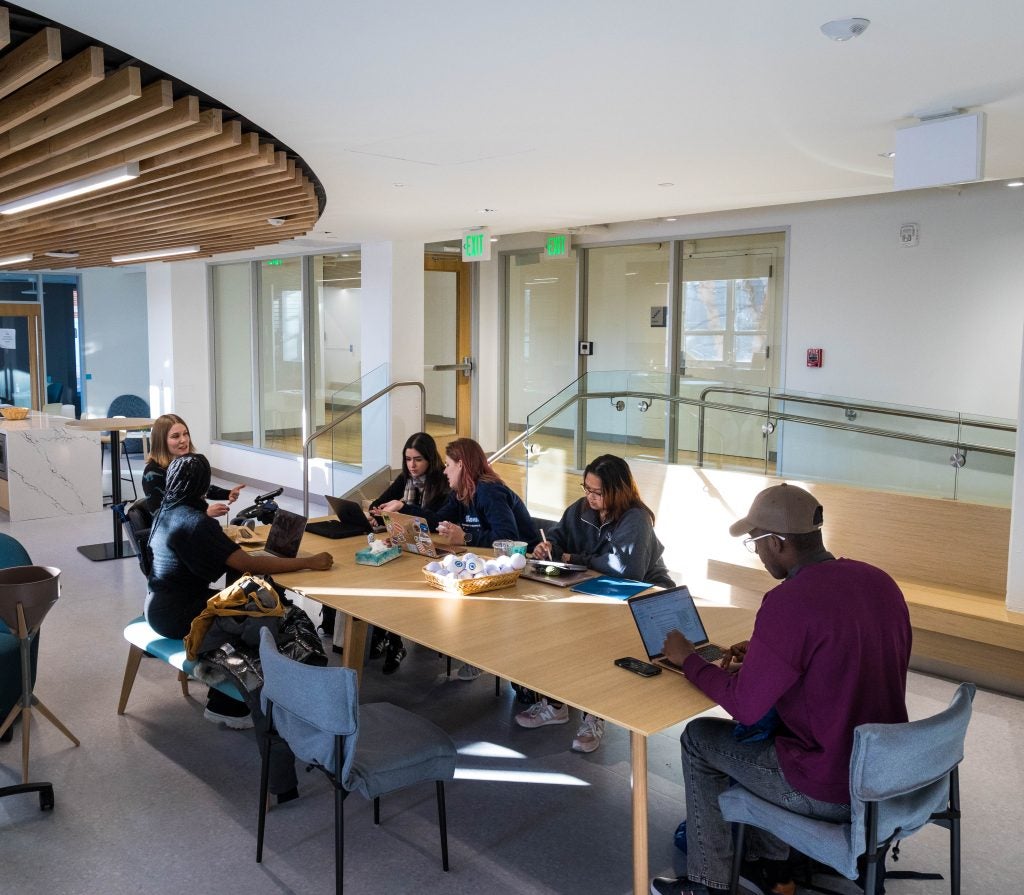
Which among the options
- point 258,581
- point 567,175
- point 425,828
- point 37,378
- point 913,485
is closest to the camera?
point 425,828

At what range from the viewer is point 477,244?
8531 mm

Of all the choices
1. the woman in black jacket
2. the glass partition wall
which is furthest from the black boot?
the glass partition wall

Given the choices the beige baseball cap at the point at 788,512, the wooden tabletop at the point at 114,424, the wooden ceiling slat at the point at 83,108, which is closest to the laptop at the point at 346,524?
the wooden ceiling slat at the point at 83,108

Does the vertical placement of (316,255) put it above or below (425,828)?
above

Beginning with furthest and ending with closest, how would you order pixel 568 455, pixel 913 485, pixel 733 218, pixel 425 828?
pixel 733 218, pixel 568 455, pixel 913 485, pixel 425 828

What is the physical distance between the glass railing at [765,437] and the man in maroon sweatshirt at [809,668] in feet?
10.9

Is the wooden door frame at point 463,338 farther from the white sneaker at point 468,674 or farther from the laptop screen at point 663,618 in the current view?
the laptop screen at point 663,618

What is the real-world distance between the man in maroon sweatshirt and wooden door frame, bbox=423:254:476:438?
8.60m

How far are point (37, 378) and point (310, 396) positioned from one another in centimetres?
636

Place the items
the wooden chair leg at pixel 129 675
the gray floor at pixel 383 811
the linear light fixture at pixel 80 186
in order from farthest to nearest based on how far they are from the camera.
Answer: the wooden chair leg at pixel 129 675 < the linear light fixture at pixel 80 186 < the gray floor at pixel 383 811

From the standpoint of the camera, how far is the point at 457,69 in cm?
339

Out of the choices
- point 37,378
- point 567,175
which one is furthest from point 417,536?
point 37,378

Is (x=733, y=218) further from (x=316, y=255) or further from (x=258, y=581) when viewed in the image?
(x=258, y=581)

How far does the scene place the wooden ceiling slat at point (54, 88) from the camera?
3223 mm
